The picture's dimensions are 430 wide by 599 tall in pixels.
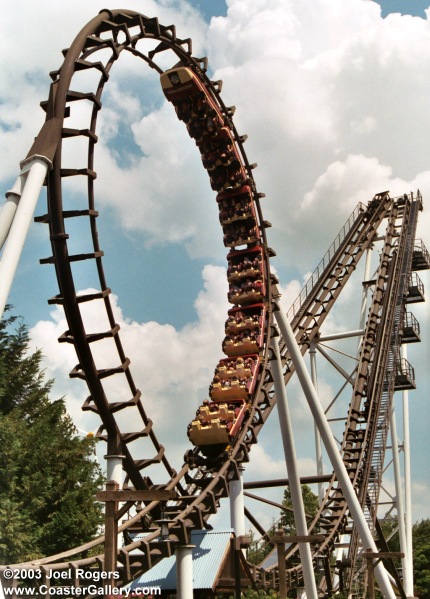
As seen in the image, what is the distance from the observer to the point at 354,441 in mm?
16422

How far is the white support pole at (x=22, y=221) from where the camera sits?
254 inches

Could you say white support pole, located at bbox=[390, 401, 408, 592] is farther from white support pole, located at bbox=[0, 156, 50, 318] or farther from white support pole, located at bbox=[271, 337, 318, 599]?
white support pole, located at bbox=[0, 156, 50, 318]

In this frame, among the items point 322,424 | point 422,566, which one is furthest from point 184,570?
point 422,566

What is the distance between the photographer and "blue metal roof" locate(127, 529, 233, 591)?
13.1 metres

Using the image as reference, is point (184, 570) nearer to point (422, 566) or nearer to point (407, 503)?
point (407, 503)

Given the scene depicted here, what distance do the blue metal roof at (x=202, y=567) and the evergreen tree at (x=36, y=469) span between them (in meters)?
4.93

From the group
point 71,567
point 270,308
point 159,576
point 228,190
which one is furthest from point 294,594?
point 71,567

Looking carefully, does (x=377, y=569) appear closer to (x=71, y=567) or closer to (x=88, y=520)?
(x=71, y=567)

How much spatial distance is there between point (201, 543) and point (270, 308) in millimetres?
5067

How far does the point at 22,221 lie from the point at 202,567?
8.99 m

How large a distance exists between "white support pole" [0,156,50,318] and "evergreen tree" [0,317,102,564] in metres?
11.8

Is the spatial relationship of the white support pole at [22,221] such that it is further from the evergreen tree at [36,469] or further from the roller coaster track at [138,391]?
the evergreen tree at [36,469]

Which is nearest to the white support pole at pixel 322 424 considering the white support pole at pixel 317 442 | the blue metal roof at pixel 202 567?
the blue metal roof at pixel 202 567

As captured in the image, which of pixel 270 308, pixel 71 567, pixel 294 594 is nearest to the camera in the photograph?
pixel 71 567
